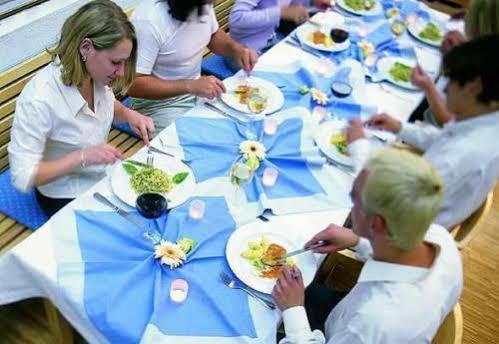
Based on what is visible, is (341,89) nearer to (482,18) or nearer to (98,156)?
(482,18)

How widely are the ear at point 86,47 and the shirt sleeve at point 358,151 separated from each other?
1.03 meters

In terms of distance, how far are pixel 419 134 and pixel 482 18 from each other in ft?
1.77

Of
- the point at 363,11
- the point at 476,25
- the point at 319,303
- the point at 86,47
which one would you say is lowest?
the point at 319,303

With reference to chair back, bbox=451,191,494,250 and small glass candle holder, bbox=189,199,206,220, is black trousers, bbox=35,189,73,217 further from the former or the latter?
chair back, bbox=451,191,494,250

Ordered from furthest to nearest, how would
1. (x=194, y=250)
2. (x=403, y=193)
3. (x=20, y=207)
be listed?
(x=20, y=207) < (x=194, y=250) < (x=403, y=193)

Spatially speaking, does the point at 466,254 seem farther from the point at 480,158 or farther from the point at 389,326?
the point at 389,326

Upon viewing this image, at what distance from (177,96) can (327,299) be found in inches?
50.5

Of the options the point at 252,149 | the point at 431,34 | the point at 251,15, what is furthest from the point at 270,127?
the point at 431,34

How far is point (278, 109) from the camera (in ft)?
7.14

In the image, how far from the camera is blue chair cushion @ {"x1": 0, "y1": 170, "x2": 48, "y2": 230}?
1.98 m

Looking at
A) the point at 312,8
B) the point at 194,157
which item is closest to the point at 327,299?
the point at 194,157

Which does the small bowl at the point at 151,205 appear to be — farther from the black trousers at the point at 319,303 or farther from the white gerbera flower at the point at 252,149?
the black trousers at the point at 319,303

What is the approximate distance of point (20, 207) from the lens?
2021 mm

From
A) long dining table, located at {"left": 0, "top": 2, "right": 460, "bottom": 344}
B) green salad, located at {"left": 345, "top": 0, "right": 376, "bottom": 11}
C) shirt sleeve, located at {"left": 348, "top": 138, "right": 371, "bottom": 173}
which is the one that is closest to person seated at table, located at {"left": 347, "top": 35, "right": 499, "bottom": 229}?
shirt sleeve, located at {"left": 348, "top": 138, "right": 371, "bottom": 173}
